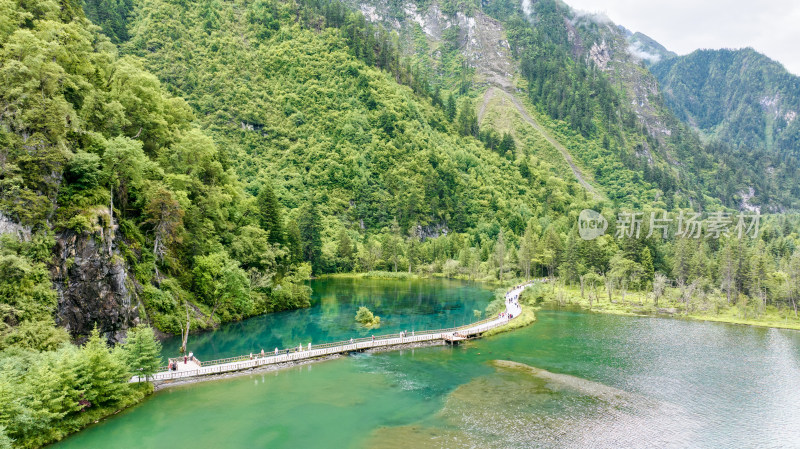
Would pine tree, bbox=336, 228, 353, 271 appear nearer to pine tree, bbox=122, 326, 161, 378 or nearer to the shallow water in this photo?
the shallow water

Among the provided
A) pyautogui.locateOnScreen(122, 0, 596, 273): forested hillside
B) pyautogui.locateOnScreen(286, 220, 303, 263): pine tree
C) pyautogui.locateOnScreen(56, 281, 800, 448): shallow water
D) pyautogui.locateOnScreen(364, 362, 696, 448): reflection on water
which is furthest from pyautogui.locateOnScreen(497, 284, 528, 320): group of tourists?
pyautogui.locateOnScreen(122, 0, 596, 273): forested hillside

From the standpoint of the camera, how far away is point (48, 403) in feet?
97.6

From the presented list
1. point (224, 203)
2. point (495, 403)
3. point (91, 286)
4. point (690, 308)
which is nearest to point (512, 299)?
point (690, 308)

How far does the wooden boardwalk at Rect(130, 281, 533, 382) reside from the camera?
4303 cm

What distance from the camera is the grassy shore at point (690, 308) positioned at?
7700cm

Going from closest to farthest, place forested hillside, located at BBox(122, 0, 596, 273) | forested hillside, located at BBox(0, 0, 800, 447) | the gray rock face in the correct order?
forested hillside, located at BBox(0, 0, 800, 447), the gray rock face, forested hillside, located at BBox(122, 0, 596, 273)

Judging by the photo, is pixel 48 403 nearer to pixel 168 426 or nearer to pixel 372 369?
pixel 168 426

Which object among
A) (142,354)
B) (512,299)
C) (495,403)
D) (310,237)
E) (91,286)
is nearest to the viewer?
(142,354)

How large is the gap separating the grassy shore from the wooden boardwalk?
936 inches

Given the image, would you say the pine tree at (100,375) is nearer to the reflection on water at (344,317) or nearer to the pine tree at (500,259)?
the reflection on water at (344,317)

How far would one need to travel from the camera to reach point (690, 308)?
82375mm

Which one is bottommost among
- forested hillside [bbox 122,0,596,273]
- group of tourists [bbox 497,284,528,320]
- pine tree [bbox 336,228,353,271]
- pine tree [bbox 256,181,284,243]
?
group of tourists [bbox 497,284,528,320]

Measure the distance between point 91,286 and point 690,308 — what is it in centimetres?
8659

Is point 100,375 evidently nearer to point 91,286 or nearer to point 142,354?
point 142,354
